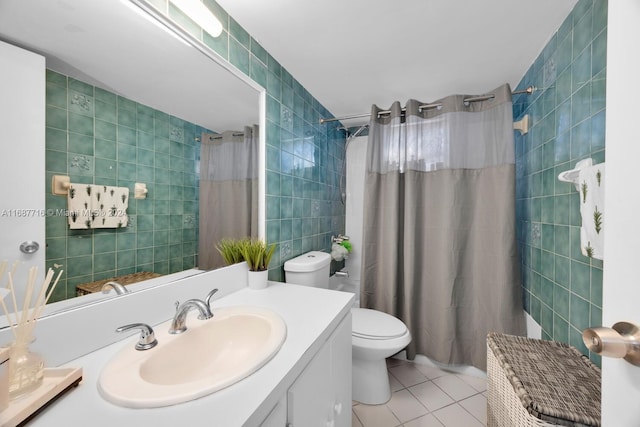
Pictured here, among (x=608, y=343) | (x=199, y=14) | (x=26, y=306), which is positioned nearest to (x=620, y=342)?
(x=608, y=343)

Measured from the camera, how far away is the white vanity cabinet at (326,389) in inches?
28.6

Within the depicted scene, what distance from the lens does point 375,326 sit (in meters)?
1.62

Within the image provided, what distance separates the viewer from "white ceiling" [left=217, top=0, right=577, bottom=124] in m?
1.23

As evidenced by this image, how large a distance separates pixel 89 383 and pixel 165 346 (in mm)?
194

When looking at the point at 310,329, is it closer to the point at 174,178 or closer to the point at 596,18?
the point at 174,178

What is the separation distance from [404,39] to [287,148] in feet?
3.03

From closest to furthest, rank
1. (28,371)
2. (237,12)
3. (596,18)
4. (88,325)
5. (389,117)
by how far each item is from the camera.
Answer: (28,371) → (88,325) → (596,18) → (237,12) → (389,117)

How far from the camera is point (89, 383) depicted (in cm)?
60

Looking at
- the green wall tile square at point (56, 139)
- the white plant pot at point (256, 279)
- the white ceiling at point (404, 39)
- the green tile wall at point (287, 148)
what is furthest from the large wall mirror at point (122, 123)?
the white ceiling at point (404, 39)

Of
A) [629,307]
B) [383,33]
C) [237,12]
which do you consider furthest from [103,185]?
[383,33]

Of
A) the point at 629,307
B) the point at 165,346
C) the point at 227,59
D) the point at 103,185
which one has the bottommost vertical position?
the point at 165,346

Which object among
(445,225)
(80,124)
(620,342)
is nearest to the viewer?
(620,342)

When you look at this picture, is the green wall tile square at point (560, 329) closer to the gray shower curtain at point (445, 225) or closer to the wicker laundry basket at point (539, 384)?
the wicker laundry basket at point (539, 384)

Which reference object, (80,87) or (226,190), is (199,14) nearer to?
(80,87)
